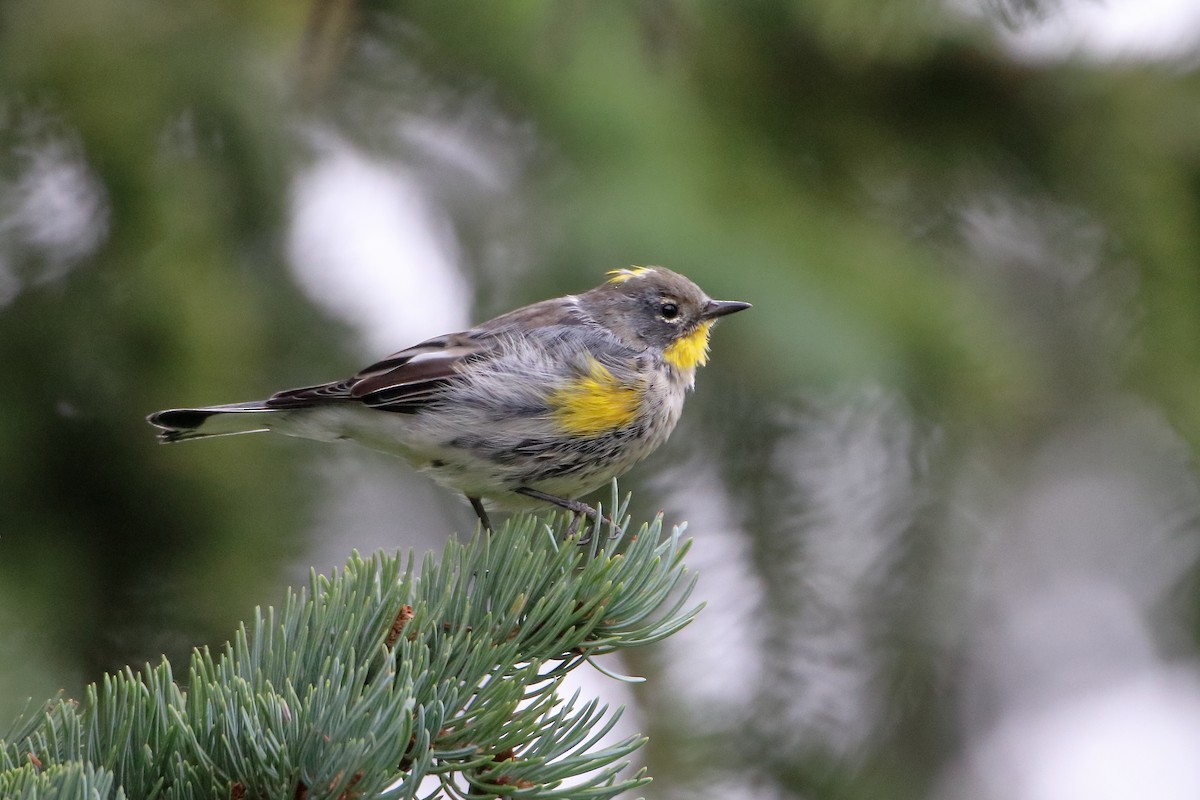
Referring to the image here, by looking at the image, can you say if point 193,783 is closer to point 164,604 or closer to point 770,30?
point 164,604

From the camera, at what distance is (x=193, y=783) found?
1812mm

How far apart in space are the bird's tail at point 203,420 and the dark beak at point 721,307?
153cm

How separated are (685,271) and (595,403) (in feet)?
2.20

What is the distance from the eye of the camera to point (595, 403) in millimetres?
4016

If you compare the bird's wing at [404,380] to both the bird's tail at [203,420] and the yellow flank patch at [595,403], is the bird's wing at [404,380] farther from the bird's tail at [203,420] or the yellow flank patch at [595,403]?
the yellow flank patch at [595,403]

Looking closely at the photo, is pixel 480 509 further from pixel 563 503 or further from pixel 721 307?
pixel 721 307

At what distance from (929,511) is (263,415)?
7.22 feet

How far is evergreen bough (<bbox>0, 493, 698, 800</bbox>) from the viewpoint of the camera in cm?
177

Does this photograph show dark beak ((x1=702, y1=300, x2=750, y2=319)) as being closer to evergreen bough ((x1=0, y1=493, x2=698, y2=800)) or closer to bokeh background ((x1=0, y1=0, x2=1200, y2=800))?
bokeh background ((x1=0, y1=0, x2=1200, y2=800))

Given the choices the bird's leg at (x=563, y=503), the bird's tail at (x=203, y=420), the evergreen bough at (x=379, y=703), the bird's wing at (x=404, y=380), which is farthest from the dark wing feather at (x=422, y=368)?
the evergreen bough at (x=379, y=703)

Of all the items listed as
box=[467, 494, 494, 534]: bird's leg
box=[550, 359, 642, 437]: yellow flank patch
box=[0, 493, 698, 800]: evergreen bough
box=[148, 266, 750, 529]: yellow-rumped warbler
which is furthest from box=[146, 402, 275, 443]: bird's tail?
box=[0, 493, 698, 800]: evergreen bough

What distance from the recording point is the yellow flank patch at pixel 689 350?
4.37m

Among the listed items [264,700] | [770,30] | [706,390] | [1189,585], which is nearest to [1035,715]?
[1189,585]

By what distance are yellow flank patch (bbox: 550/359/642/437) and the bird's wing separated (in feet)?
1.42
